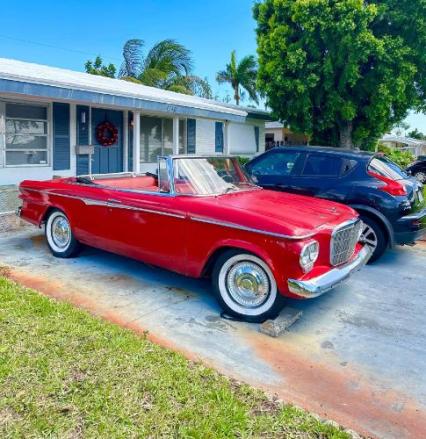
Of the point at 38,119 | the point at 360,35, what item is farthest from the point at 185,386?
the point at 360,35

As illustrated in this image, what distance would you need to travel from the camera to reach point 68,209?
5652mm

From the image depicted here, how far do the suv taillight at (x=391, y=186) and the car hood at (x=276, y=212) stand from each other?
1.60 metres

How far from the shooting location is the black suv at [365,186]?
6.03 metres

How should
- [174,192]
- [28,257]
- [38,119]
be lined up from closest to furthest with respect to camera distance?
[174,192] < [28,257] < [38,119]

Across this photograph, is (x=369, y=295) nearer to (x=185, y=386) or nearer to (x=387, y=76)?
(x=185, y=386)

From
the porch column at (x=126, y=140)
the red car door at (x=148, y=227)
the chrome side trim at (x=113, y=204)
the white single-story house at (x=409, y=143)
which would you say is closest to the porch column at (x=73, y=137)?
the porch column at (x=126, y=140)

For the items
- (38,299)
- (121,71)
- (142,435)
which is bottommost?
(142,435)

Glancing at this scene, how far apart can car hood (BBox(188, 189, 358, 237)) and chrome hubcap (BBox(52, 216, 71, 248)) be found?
241cm

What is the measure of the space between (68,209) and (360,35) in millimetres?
11277

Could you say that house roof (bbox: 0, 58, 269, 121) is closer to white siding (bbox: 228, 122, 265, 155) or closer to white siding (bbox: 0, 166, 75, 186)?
white siding (bbox: 0, 166, 75, 186)

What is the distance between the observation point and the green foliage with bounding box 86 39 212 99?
2262cm

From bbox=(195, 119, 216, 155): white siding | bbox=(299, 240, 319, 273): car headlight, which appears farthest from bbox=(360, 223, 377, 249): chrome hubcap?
bbox=(195, 119, 216, 155): white siding

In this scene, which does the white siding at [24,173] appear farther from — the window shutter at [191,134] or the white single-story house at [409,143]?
the white single-story house at [409,143]

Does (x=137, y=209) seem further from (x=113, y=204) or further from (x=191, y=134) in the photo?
(x=191, y=134)
